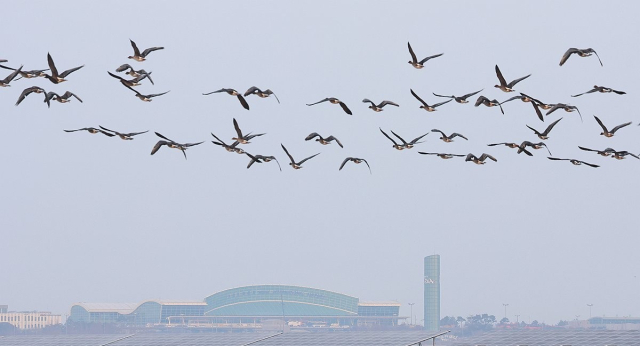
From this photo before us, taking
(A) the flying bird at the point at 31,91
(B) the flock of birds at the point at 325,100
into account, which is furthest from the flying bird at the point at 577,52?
(A) the flying bird at the point at 31,91

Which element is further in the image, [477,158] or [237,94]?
[477,158]

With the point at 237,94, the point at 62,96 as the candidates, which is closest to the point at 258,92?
the point at 237,94

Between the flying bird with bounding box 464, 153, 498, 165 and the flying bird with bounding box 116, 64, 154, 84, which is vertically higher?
the flying bird with bounding box 116, 64, 154, 84

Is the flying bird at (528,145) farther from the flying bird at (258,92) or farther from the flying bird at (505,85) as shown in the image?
the flying bird at (258,92)

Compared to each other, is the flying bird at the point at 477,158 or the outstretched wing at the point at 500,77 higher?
the outstretched wing at the point at 500,77

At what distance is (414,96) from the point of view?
152 feet

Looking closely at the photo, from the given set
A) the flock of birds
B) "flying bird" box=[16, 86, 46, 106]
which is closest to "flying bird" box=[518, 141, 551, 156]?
the flock of birds

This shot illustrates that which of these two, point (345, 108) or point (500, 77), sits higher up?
point (500, 77)

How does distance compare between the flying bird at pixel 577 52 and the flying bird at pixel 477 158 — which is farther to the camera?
the flying bird at pixel 477 158

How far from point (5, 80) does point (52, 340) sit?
2041 inches

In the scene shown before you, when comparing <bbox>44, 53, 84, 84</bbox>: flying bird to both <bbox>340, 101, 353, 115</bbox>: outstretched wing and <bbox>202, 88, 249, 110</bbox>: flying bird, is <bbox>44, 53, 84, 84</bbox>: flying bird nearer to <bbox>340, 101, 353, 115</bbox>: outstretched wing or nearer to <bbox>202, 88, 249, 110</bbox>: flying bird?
<bbox>202, 88, 249, 110</bbox>: flying bird

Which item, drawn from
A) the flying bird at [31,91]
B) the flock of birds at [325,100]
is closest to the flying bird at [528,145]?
the flock of birds at [325,100]

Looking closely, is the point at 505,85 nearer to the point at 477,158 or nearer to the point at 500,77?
the point at 500,77

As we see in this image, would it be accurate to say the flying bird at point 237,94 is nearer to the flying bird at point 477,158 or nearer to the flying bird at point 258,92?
the flying bird at point 258,92
